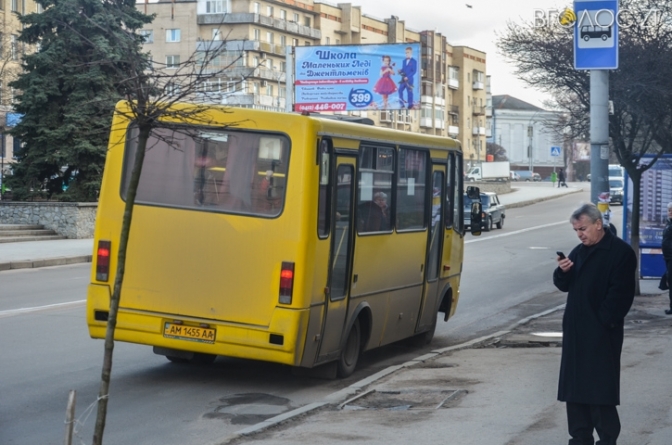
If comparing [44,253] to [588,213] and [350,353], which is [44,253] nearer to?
[350,353]

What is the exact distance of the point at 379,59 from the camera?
48.5 metres

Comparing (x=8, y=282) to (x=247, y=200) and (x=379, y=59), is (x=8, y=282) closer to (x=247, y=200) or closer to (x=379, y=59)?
(x=247, y=200)

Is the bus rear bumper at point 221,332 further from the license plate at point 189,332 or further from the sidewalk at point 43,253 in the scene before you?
the sidewalk at point 43,253

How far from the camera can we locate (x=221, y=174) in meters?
10.4

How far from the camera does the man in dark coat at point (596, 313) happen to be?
689 cm

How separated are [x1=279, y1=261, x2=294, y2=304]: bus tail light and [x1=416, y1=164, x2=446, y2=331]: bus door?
376 cm

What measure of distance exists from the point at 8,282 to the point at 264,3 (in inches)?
3407

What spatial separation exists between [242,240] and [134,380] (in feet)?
6.39

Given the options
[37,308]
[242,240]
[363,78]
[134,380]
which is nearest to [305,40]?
[363,78]

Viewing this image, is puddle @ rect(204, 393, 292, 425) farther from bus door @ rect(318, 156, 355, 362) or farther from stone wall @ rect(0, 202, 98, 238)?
stone wall @ rect(0, 202, 98, 238)

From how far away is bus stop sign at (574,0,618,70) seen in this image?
17.5 meters

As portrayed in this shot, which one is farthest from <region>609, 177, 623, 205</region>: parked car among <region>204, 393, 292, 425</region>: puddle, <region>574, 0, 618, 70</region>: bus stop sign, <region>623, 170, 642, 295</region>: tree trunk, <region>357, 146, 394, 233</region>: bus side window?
<region>204, 393, 292, 425</region>: puddle

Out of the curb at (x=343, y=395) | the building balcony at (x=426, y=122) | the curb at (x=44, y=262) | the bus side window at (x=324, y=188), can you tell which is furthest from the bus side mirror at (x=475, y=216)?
the building balcony at (x=426, y=122)

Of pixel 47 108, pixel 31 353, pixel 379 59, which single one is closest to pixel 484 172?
pixel 379 59
